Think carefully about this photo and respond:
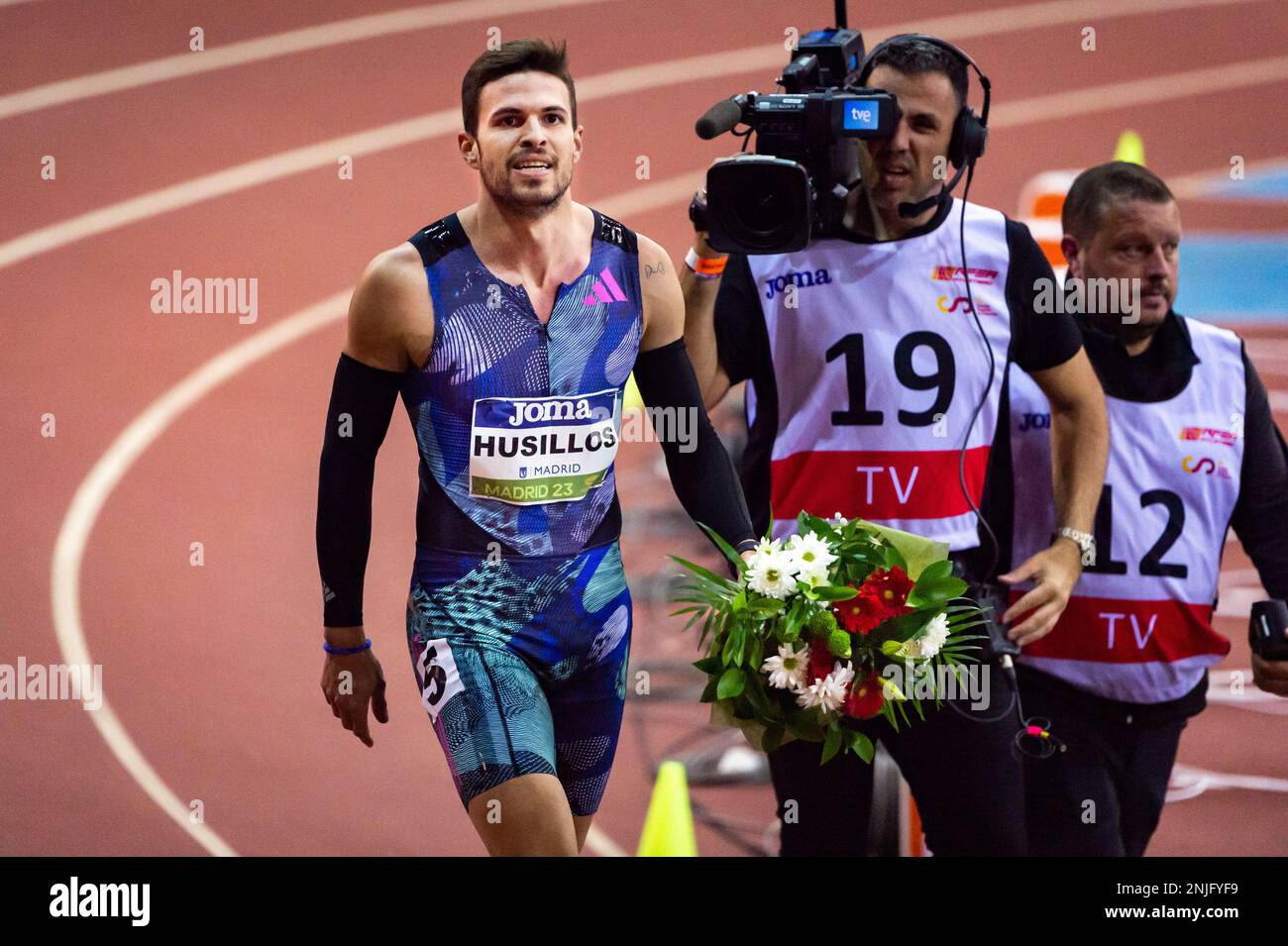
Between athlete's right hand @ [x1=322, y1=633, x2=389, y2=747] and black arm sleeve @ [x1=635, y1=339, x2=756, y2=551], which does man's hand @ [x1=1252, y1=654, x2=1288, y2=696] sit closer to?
black arm sleeve @ [x1=635, y1=339, x2=756, y2=551]

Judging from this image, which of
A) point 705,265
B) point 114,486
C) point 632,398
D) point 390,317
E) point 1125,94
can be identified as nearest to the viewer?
point 390,317

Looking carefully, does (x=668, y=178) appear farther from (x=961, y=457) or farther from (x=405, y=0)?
(x=961, y=457)

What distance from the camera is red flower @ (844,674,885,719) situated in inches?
166

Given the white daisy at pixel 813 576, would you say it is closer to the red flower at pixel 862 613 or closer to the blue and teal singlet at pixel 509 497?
the red flower at pixel 862 613

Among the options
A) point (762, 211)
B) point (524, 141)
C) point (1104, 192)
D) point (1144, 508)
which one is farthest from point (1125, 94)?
point (524, 141)

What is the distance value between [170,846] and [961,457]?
2.82 metres

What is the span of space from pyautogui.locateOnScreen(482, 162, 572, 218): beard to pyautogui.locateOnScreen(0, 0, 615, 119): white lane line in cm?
396

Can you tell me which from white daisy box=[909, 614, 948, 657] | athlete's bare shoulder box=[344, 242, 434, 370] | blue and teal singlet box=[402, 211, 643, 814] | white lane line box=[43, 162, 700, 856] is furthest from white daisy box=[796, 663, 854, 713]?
white lane line box=[43, 162, 700, 856]

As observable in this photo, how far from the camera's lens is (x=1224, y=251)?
8242 millimetres

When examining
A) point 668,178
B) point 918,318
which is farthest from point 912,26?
point 918,318

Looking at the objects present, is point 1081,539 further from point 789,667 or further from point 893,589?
point 789,667

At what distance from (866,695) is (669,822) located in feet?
2.38

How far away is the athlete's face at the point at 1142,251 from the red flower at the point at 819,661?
4.65 ft

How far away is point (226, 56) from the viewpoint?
825 cm
